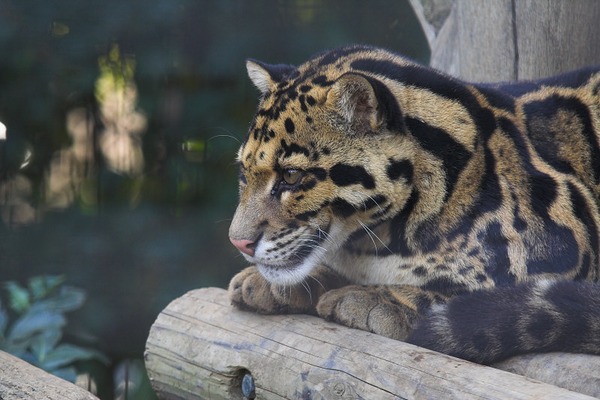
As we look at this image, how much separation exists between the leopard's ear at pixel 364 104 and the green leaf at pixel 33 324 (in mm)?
1610

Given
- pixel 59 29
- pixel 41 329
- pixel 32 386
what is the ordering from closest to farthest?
1. pixel 32 386
2. pixel 41 329
3. pixel 59 29

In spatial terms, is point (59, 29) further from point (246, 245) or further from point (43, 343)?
point (246, 245)

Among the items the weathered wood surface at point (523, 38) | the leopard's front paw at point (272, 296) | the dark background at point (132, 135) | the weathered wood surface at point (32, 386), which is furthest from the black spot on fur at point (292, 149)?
the dark background at point (132, 135)

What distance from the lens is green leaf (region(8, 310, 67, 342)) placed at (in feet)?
11.1

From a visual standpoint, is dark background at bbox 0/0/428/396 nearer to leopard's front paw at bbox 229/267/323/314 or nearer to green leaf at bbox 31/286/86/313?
green leaf at bbox 31/286/86/313

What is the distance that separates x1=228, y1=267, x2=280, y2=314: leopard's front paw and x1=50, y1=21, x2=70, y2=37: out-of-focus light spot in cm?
206

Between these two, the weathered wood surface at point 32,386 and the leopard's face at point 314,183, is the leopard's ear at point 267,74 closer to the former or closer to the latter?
the leopard's face at point 314,183

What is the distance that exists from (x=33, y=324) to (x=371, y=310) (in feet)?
5.19

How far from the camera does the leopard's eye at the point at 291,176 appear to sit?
240 cm

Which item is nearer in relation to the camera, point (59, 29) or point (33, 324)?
point (33, 324)

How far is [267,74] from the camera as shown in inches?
104

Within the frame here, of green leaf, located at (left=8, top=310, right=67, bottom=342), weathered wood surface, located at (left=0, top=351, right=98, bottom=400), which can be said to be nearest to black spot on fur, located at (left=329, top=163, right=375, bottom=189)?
weathered wood surface, located at (left=0, top=351, right=98, bottom=400)

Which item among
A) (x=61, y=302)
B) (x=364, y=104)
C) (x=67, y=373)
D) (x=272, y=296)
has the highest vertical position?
Result: (x=364, y=104)

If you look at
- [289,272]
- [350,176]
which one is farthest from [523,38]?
[289,272]
